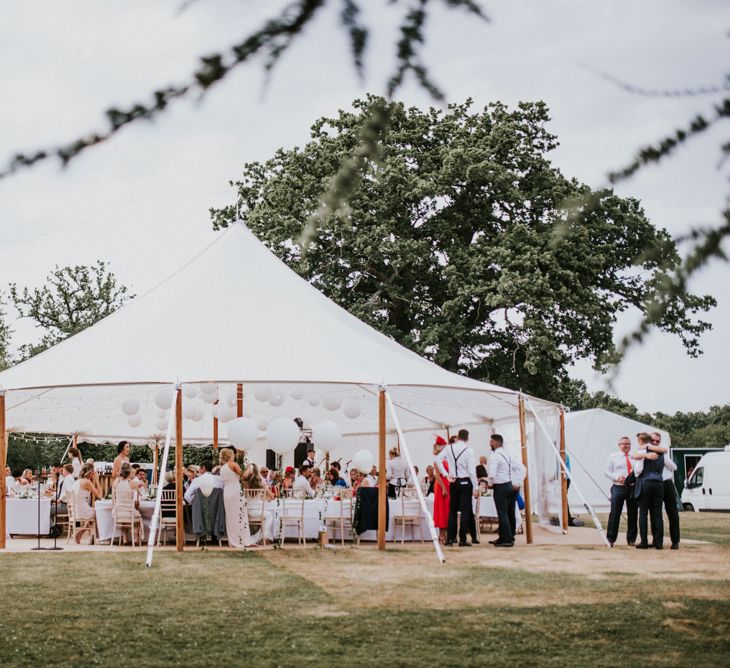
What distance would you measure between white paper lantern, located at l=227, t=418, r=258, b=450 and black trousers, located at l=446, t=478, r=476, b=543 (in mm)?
2764

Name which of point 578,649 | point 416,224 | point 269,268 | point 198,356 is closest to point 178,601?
point 578,649

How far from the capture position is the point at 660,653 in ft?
18.6

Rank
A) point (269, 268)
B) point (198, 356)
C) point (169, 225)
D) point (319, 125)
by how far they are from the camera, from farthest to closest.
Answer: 1. point (319, 125)
2. point (269, 268)
3. point (198, 356)
4. point (169, 225)

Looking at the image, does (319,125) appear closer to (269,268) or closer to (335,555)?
(269,268)

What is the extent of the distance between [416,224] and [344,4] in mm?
22222

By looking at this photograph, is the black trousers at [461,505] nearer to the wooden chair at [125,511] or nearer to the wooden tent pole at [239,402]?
the wooden chair at [125,511]

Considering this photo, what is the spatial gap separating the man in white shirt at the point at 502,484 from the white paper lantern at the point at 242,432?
3.22 meters

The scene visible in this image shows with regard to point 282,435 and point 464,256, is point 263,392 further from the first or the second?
point 464,256

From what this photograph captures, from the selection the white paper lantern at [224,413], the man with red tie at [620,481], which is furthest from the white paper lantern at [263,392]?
the man with red tie at [620,481]

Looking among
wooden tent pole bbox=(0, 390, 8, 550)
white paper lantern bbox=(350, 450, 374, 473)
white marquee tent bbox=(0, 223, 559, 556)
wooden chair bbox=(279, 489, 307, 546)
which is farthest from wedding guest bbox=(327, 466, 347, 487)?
wooden tent pole bbox=(0, 390, 8, 550)

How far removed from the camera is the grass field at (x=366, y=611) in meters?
5.64

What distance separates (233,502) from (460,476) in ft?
9.52

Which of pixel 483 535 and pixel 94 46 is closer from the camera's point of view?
pixel 94 46

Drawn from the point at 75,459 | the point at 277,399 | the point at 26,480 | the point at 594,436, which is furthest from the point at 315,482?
the point at 594,436
